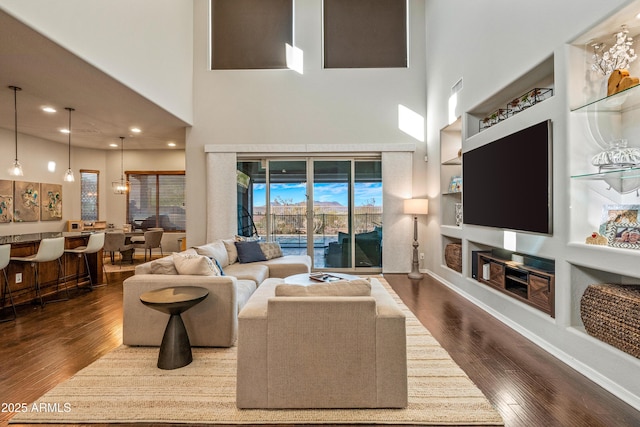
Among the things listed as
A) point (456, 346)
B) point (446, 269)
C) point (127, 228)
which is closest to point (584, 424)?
point (456, 346)

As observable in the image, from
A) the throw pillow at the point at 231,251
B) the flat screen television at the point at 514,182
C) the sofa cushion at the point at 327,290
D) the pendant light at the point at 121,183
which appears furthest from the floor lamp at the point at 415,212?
the pendant light at the point at 121,183

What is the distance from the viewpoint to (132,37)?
13.8ft

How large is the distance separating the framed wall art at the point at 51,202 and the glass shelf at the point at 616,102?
29.5ft

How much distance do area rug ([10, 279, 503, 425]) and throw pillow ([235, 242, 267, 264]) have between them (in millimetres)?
2285

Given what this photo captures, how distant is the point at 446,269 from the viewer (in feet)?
17.3

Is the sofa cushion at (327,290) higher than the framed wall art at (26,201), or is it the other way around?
the framed wall art at (26,201)

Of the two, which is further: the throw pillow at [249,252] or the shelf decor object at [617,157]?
the throw pillow at [249,252]

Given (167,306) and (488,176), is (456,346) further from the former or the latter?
(167,306)

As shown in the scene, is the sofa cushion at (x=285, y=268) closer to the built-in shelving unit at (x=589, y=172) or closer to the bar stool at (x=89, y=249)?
the bar stool at (x=89, y=249)

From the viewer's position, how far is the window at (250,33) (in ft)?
20.3

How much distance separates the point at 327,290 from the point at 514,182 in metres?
2.45

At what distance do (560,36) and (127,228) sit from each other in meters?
8.54

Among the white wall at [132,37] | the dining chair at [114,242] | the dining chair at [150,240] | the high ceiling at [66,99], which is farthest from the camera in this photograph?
the dining chair at [150,240]

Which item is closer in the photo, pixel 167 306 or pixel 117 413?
pixel 117 413
